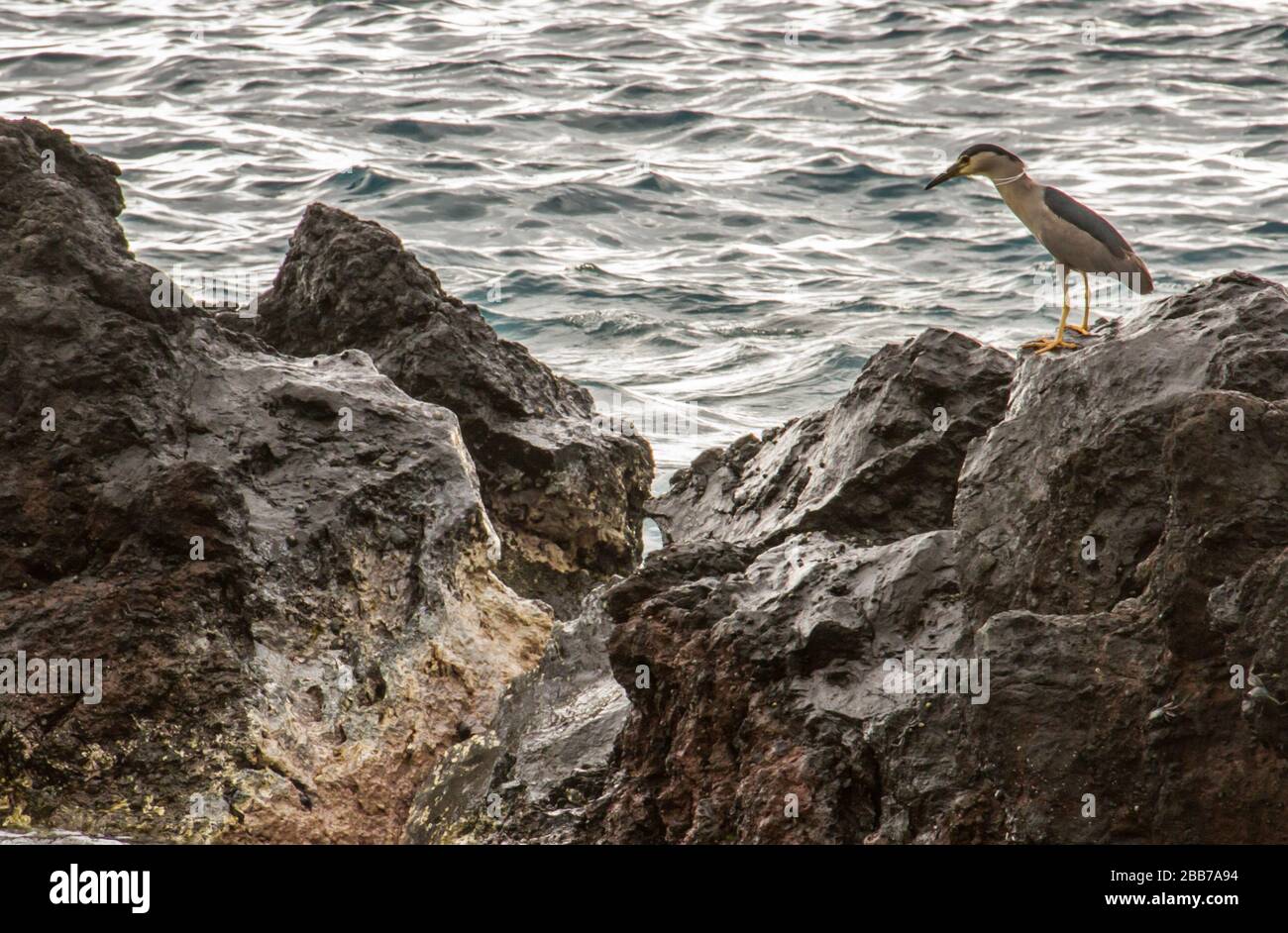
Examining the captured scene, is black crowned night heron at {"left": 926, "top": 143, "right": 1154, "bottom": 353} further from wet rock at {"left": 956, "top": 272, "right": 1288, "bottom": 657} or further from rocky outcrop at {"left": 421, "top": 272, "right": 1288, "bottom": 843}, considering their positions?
wet rock at {"left": 956, "top": 272, "right": 1288, "bottom": 657}

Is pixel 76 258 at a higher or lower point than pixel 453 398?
higher

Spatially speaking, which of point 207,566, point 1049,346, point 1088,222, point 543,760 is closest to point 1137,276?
point 1088,222

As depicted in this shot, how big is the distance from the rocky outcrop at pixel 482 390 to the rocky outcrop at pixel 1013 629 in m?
1.94

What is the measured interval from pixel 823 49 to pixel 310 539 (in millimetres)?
24673

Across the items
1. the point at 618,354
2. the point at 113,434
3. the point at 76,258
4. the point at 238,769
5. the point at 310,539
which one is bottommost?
the point at 618,354

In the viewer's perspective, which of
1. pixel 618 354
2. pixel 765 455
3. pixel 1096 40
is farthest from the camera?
pixel 1096 40

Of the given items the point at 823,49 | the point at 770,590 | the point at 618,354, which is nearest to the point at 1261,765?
the point at 770,590

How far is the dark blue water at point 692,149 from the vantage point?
17.4 meters

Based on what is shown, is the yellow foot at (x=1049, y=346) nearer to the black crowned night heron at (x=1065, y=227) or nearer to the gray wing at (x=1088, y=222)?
the black crowned night heron at (x=1065, y=227)

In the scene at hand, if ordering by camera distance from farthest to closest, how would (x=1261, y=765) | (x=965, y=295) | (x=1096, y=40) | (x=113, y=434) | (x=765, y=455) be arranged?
(x=1096, y=40) < (x=965, y=295) < (x=765, y=455) < (x=113, y=434) < (x=1261, y=765)

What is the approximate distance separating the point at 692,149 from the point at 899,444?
1824 centimetres

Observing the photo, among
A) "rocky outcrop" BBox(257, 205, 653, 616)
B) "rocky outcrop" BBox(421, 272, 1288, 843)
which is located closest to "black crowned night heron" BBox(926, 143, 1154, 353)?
"rocky outcrop" BBox(421, 272, 1288, 843)

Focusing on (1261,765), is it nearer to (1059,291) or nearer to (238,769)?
(238,769)

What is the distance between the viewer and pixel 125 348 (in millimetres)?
5727
